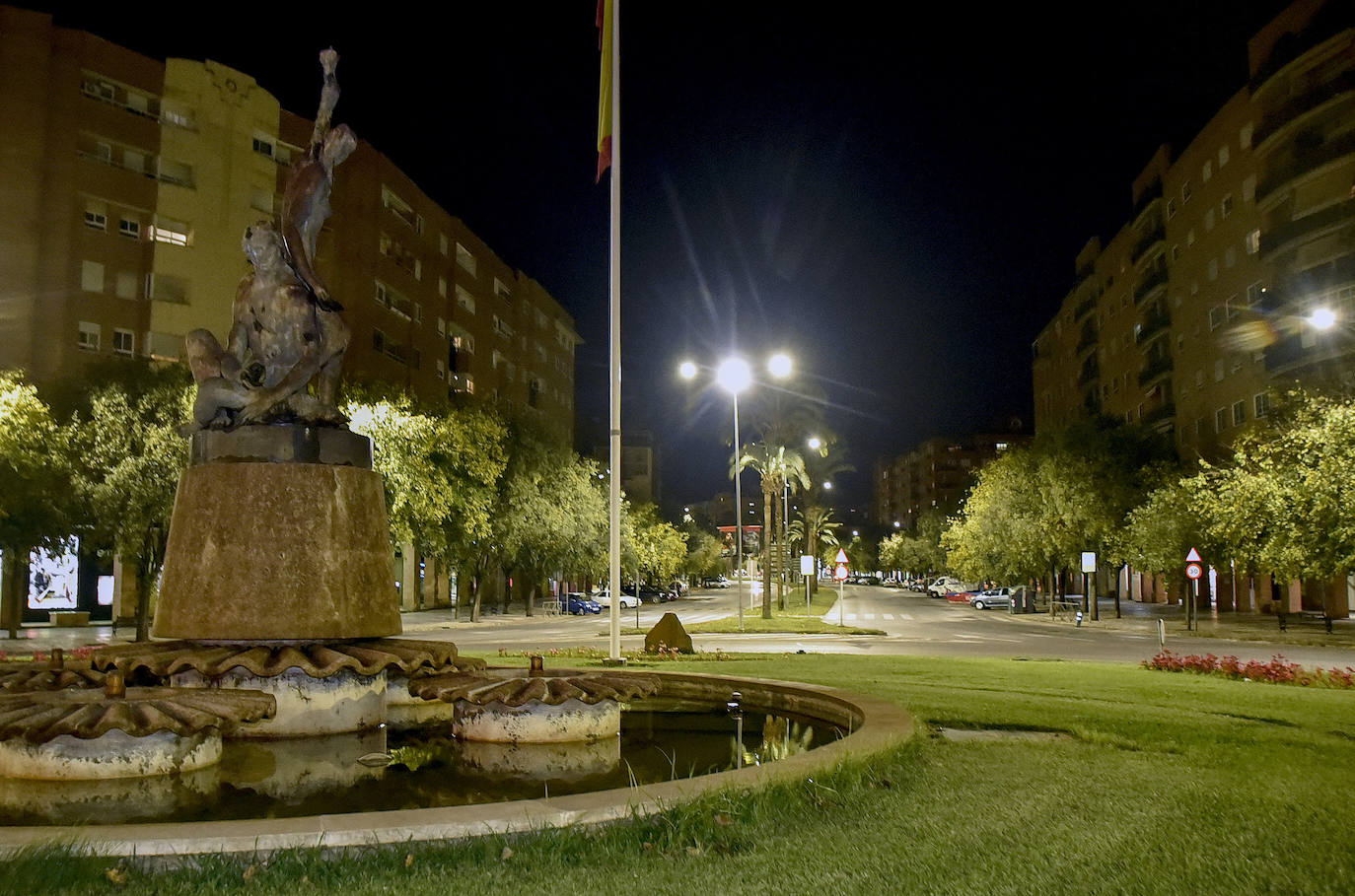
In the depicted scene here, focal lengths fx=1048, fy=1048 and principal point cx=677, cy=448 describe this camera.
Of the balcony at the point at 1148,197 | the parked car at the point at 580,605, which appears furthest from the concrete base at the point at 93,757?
the balcony at the point at 1148,197

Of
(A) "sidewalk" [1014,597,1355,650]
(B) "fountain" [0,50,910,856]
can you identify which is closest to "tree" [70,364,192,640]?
(B) "fountain" [0,50,910,856]

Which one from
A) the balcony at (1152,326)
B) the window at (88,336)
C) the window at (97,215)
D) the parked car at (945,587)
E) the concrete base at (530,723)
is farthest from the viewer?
the parked car at (945,587)

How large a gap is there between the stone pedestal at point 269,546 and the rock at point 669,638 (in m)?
12.7

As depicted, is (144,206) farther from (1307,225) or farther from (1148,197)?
(1148,197)

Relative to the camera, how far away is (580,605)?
207ft

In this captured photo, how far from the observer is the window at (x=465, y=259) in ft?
237

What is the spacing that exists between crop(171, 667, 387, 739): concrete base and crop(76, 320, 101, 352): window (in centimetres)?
4287

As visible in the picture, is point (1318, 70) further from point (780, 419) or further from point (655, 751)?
point (655, 751)

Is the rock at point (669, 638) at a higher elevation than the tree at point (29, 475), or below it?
below

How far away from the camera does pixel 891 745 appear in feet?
23.6

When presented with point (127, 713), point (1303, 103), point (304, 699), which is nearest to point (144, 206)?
point (304, 699)

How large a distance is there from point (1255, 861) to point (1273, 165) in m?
56.2

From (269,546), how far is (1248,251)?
58.7m

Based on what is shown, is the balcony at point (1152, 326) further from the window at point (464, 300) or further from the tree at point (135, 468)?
the tree at point (135, 468)
